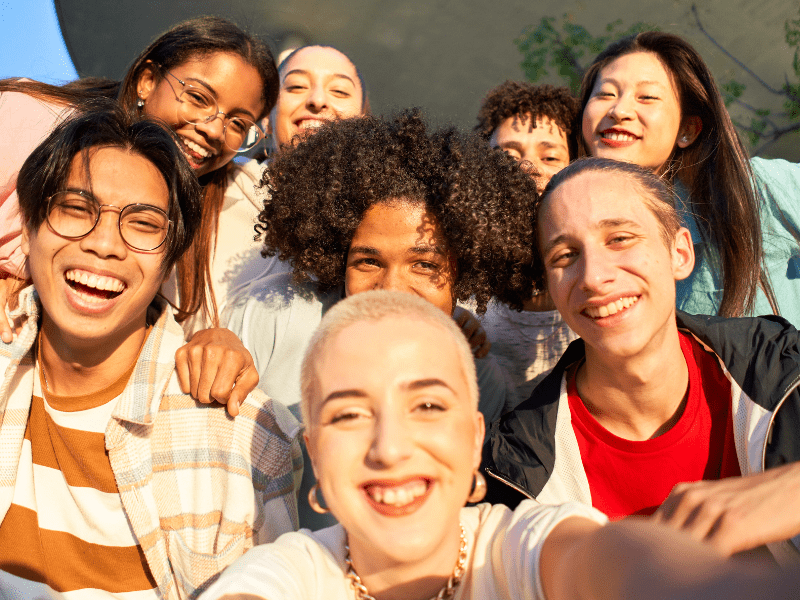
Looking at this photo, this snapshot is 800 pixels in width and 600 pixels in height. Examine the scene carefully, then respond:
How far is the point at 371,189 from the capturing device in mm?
3123

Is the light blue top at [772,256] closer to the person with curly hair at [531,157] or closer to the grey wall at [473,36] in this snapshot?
→ the person with curly hair at [531,157]

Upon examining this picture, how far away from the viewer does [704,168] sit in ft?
12.8

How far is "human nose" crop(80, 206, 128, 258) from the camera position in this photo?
252cm

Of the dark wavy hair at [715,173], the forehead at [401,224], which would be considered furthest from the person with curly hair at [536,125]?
the forehead at [401,224]

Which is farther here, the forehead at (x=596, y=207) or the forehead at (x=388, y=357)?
the forehead at (x=596, y=207)

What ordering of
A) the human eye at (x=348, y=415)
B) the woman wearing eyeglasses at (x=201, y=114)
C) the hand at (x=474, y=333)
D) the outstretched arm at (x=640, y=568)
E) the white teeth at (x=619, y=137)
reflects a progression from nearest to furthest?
1. the outstretched arm at (x=640, y=568)
2. the human eye at (x=348, y=415)
3. the woman wearing eyeglasses at (x=201, y=114)
4. the hand at (x=474, y=333)
5. the white teeth at (x=619, y=137)

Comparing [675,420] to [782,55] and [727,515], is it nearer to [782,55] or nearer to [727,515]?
[727,515]

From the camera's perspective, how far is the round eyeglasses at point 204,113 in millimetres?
3607

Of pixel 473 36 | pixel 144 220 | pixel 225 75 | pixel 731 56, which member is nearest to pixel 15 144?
pixel 144 220

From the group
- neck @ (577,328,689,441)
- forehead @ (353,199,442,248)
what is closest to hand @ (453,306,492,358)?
forehead @ (353,199,442,248)

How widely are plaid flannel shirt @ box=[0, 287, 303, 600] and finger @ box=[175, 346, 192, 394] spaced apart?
0.03 metres

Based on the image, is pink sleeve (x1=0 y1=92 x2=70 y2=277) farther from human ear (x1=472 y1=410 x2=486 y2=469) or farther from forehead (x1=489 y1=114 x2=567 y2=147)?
forehead (x1=489 y1=114 x2=567 y2=147)

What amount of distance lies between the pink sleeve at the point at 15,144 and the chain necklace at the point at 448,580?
6.64 ft

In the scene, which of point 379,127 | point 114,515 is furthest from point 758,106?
point 114,515
